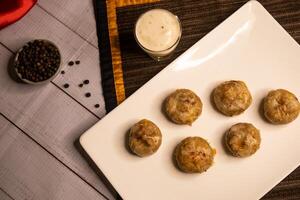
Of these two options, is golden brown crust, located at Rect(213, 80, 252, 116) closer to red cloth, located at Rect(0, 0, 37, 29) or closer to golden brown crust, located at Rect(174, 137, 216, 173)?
golden brown crust, located at Rect(174, 137, 216, 173)

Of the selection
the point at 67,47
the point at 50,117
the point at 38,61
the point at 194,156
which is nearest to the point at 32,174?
the point at 50,117

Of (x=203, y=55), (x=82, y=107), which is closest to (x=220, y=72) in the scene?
(x=203, y=55)

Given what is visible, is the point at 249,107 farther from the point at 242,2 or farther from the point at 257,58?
the point at 242,2

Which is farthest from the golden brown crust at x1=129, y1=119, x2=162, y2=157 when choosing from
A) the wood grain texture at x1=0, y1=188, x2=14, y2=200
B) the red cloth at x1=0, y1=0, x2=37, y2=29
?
the red cloth at x1=0, y1=0, x2=37, y2=29

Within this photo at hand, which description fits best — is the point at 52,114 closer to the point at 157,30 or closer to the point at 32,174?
the point at 32,174

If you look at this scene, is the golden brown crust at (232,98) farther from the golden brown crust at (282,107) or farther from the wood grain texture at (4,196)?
the wood grain texture at (4,196)
